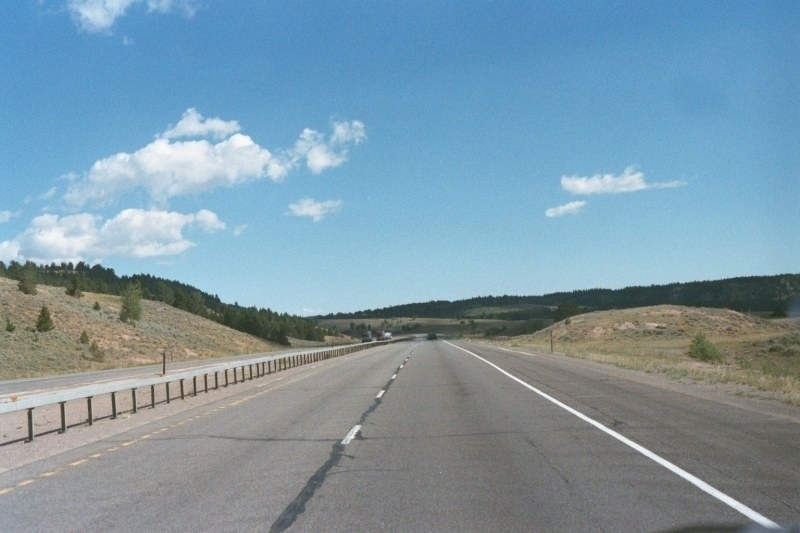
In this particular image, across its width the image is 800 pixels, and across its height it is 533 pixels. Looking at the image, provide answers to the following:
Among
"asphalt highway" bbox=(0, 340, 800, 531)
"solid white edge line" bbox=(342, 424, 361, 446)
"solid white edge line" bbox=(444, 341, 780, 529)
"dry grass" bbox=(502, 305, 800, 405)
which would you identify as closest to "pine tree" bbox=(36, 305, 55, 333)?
"dry grass" bbox=(502, 305, 800, 405)

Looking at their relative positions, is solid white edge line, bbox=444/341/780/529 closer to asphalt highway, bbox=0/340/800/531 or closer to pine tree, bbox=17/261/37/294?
asphalt highway, bbox=0/340/800/531

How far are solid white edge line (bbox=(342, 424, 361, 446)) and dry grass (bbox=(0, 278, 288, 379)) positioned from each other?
39.0 meters

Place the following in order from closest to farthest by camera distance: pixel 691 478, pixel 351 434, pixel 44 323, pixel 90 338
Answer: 1. pixel 691 478
2. pixel 351 434
3. pixel 44 323
4. pixel 90 338

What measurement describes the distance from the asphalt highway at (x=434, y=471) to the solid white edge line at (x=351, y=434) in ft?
0.06

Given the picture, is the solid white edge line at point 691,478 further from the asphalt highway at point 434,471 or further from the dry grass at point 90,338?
the dry grass at point 90,338

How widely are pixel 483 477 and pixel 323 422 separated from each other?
21.8 ft

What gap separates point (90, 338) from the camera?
231ft

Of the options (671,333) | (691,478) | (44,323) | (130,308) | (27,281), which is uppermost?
(27,281)

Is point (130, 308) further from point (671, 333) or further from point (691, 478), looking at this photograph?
point (691, 478)

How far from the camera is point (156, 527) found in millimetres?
6961

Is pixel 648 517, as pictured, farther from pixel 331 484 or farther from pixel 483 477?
pixel 331 484

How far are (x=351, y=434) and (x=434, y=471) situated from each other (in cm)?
388

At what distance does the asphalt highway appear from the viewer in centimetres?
705

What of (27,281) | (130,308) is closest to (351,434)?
(27,281)
